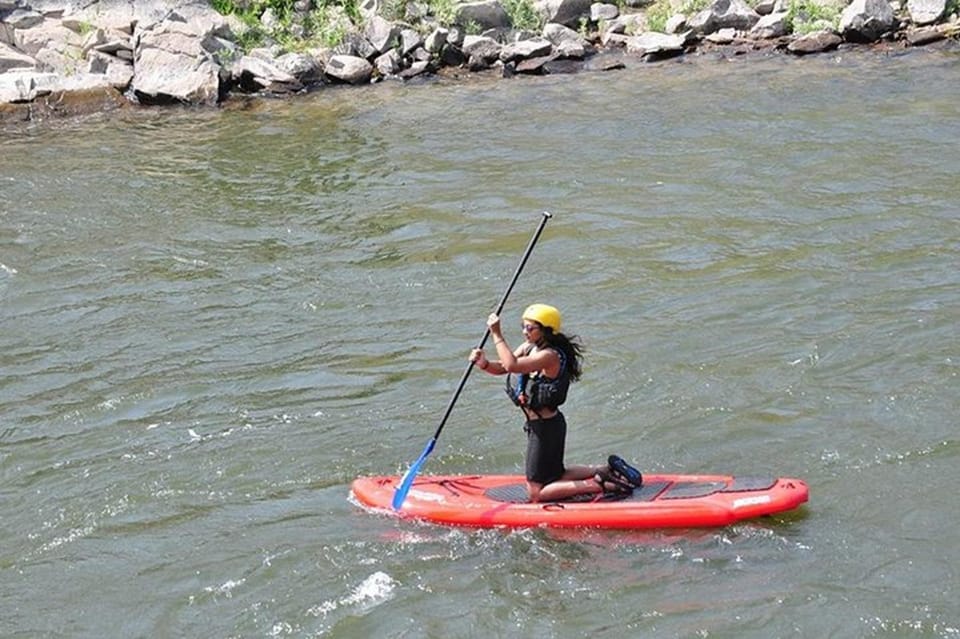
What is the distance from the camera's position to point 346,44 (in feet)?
69.4

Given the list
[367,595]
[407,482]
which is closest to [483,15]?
[407,482]

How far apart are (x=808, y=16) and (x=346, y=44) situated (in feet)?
25.5

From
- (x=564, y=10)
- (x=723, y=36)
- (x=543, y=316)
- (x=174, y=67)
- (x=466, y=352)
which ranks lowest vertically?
(x=466, y=352)

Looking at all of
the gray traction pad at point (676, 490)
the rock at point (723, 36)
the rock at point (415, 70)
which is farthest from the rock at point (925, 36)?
the gray traction pad at point (676, 490)

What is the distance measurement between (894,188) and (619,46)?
8774 mm

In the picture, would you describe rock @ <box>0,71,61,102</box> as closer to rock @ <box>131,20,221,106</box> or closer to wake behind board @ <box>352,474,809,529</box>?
rock @ <box>131,20,221,106</box>

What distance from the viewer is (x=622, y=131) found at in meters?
16.5

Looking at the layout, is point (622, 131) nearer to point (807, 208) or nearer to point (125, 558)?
point (807, 208)

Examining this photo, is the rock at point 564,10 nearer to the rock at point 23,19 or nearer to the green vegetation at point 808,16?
the green vegetation at point 808,16

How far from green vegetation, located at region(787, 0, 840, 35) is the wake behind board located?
14.6 metres

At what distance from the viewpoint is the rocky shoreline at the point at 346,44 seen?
19625 millimetres

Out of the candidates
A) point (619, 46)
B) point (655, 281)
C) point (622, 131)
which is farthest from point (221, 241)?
point (619, 46)

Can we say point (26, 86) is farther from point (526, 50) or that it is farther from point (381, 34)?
point (526, 50)

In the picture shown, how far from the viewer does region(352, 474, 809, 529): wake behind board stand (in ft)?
24.1
